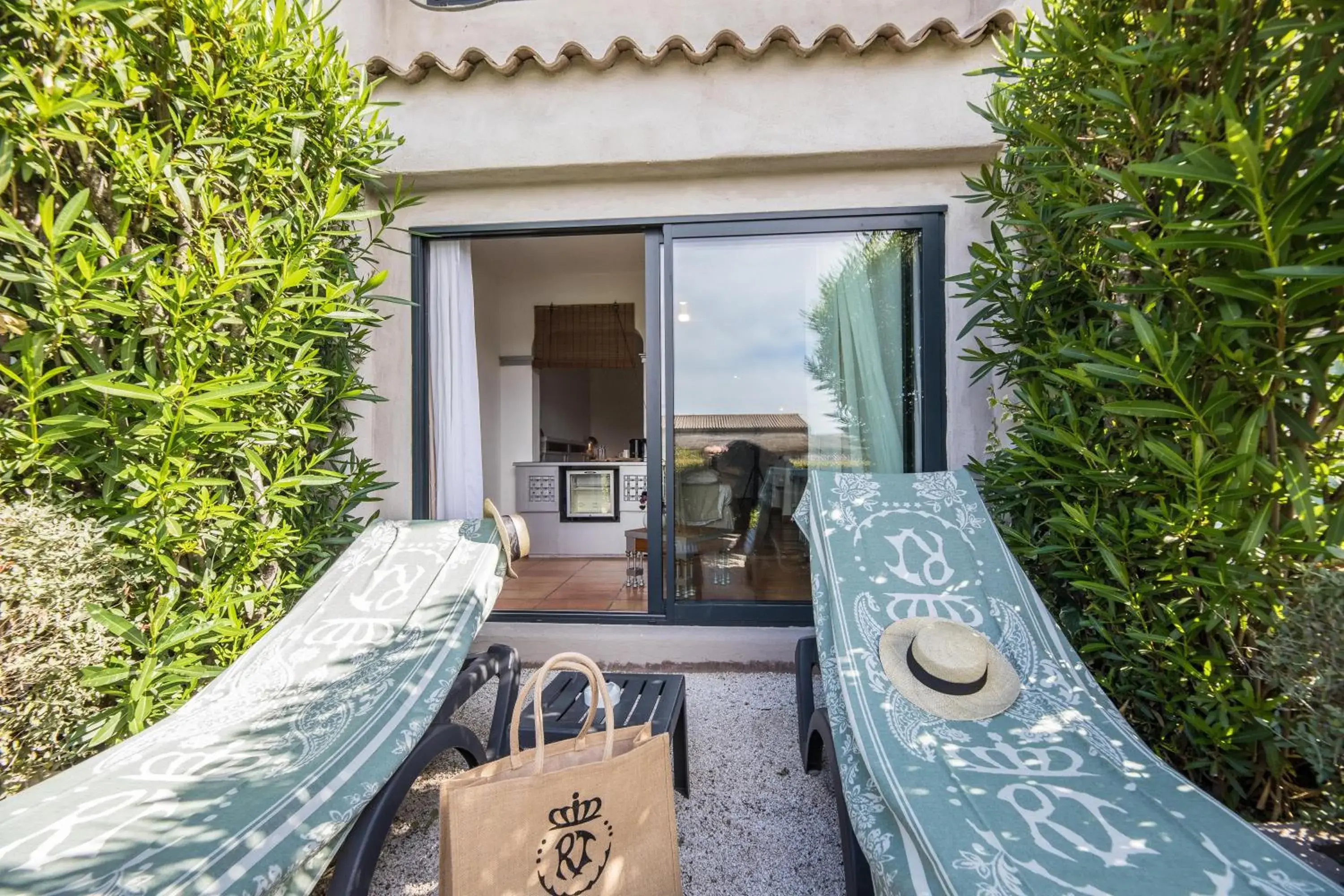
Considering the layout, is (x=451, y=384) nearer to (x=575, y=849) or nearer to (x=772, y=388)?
(x=772, y=388)

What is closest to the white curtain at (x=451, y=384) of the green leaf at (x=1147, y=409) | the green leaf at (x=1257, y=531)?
the green leaf at (x=1147, y=409)

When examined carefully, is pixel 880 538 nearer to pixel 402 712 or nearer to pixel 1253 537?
pixel 1253 537

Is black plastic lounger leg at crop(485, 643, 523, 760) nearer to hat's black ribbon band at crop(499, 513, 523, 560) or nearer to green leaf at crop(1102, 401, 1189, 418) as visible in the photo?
Result: hat's black ribbon band at crop(499, 513, 523, 560)

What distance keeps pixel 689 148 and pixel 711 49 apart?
52 centimetres

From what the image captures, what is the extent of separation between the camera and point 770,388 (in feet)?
10.7

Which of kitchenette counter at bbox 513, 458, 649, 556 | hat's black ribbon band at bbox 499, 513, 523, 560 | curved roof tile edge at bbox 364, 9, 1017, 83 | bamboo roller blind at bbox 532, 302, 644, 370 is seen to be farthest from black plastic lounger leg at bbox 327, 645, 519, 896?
bamboo roller blind at bbox 532, 302, 644, 370

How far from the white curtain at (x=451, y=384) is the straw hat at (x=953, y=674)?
2.59m

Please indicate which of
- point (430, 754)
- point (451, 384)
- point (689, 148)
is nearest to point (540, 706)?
point (430, 754)

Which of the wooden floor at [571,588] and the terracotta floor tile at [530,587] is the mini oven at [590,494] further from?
the terracotta floor tile at [530,587]

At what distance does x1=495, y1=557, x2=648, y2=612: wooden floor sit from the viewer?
4.05m

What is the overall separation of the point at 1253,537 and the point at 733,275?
255 centimetres

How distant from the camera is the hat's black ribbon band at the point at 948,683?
1635mm

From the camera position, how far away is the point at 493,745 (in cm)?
195

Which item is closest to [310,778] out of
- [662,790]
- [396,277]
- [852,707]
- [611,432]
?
[662,790]
